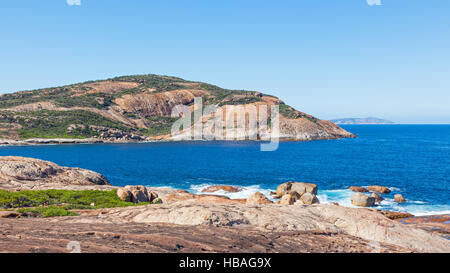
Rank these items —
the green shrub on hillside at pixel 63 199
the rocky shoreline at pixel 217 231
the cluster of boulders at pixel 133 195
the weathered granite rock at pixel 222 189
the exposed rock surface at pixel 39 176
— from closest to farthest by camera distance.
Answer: the rocky shoreline at pixel 217 231
the green shrub on hillside at pixel 63 199
the cluster of boulders at pixel 133 195
the exposed rock surface at pixel 39 176
the weathered granite rock at pixel 222 189

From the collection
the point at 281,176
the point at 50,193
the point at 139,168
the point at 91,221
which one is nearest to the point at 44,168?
the point at 50,193

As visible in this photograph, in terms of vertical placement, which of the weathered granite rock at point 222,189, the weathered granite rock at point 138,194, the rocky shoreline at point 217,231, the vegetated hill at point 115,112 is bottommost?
the weathered granite rock at point 222,189

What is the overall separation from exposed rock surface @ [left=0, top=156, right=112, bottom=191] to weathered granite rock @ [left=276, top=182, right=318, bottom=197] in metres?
22.9

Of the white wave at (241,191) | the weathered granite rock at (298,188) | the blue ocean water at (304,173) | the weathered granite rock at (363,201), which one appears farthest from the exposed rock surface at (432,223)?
the white wave at (241,191)

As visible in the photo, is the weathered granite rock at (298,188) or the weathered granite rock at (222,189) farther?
the weathered granite rock at (222,189)

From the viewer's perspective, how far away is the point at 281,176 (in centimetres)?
5878

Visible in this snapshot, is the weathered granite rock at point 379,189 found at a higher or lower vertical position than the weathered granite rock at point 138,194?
lower

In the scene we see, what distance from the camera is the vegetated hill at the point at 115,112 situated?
132 m

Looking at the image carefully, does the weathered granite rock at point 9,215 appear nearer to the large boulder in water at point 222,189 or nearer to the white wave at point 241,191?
the white wave at point 241,191

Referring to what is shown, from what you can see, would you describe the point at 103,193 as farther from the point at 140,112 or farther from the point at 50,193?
the point at 140,112

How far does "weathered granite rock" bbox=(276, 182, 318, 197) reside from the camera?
4147cm

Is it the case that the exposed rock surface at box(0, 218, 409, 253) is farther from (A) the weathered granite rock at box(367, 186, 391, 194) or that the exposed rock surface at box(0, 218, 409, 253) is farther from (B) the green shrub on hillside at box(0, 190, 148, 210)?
(A) the weathered granite rock at box(367, 186, 391, 194)

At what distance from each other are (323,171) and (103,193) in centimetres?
4846

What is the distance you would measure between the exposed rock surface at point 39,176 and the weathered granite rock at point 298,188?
22860 mm
